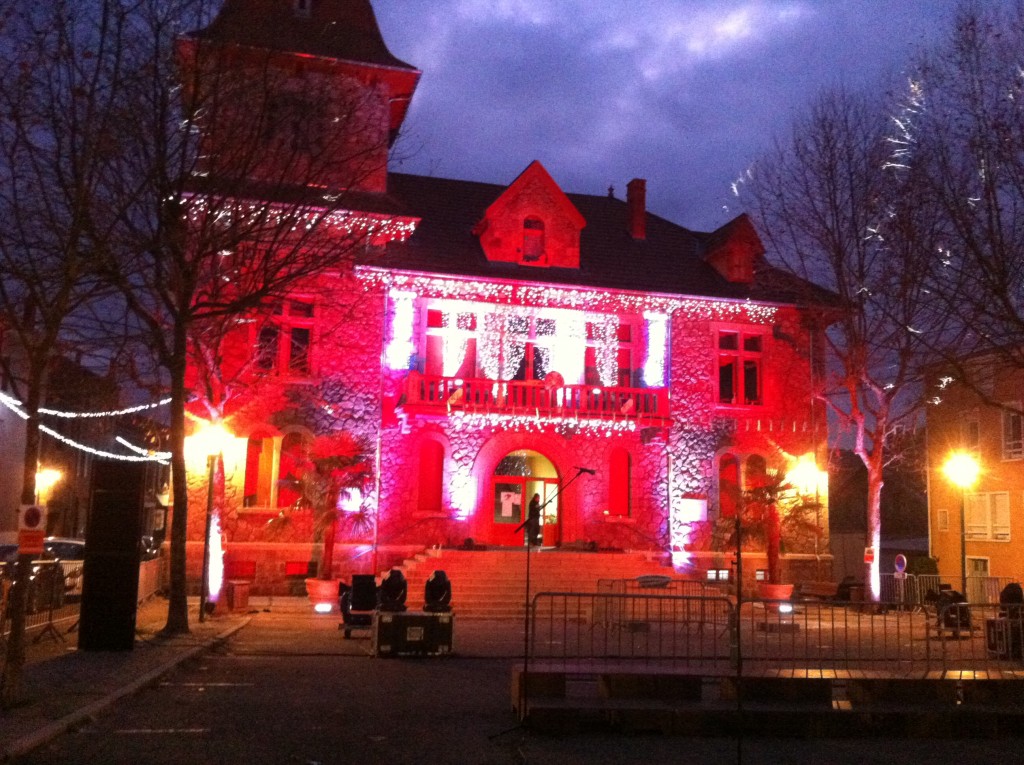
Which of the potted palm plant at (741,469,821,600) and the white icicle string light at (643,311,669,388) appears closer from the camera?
the potted palm plant at (741,469,821,600)

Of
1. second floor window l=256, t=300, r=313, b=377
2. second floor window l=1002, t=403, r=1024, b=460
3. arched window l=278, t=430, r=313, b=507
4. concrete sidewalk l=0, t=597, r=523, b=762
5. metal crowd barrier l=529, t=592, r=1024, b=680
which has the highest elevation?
second floor window l=256, t=300, r=313, b=377

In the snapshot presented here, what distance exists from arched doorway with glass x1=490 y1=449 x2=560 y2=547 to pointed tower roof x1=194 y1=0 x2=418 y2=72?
→ 12.1 metres

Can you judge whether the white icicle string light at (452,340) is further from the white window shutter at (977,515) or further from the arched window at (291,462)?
the white window shutter at (977,515)

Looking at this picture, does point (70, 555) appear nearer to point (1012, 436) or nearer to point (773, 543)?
point (773, 543)

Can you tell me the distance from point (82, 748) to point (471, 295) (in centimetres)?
2151

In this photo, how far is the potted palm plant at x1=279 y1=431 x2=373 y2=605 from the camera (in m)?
26.0

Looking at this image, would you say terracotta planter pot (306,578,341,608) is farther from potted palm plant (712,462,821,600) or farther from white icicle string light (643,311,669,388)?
white icicle string light (643,311,669,388)

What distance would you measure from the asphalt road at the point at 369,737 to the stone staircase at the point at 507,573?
11.5 m

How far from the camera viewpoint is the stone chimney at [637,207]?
3406 centimetres

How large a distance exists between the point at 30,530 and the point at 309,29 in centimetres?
2156

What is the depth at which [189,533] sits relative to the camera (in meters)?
27.3

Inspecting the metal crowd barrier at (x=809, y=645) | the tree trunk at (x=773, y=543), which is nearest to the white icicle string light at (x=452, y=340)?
the tree trunk at (x=773, y=543)

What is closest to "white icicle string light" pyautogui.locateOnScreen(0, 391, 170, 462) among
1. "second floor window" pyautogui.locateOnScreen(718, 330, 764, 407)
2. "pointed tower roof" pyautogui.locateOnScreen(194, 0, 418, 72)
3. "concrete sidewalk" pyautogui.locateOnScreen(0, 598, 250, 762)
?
"concrete sidewalk" pyautogui.locateOnScreen(0, 598, 250, 762)

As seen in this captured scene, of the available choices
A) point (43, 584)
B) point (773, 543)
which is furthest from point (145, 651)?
point (773, 543)
